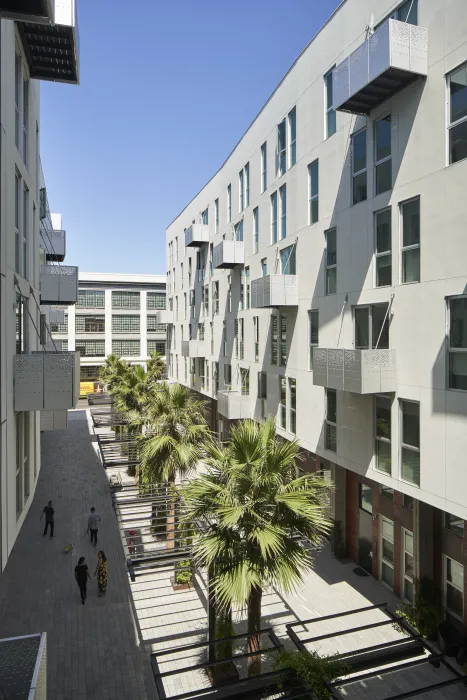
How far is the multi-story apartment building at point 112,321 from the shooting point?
68125 millimetres

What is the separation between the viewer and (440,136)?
11.3 m

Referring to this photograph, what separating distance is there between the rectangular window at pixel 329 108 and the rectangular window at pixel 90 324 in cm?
5690

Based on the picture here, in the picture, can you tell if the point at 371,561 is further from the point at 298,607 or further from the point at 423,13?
the point at 423,13

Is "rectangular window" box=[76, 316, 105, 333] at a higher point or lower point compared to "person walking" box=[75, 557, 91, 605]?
higher

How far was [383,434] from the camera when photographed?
13.8 meters

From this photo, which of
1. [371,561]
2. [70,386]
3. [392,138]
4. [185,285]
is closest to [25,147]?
[70,386]

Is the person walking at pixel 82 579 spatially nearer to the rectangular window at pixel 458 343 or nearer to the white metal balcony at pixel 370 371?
the white metal balcony at pixel 370 371

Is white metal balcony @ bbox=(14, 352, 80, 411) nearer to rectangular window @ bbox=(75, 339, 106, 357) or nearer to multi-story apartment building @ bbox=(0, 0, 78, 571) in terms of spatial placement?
multi-story apartment building @ bbox=(0, 0, 78, 571)

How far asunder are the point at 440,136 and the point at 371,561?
42.8 ft

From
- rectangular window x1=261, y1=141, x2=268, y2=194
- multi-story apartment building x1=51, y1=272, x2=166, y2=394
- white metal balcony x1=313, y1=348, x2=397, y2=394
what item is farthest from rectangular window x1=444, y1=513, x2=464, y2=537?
multi-story apartment building x1=51, y1=272, x2=166, y2=394

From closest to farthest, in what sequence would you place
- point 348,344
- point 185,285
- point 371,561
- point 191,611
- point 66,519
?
point 191,611 < point 348,344 < point 371,561 < point 66,519 < point 185,285

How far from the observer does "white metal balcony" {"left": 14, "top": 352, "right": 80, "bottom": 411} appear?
11.0 metres

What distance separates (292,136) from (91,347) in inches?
2137

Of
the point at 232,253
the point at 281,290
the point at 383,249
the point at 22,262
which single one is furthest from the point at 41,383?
the point at 232,253
